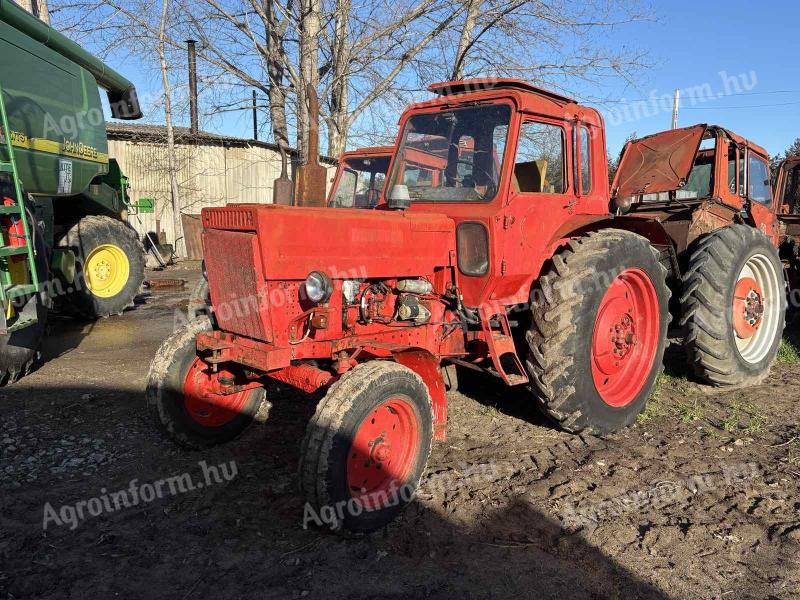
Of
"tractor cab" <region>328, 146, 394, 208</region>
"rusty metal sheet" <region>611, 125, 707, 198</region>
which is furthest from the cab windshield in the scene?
"rusty metal sheet" <region>611, 125, 707, 198</region>

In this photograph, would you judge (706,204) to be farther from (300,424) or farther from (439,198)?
(300,424)

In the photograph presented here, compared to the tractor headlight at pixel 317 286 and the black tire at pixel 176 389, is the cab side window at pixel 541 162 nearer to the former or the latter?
the tractor headlight at pixel 317 286

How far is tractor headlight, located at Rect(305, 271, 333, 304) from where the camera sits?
2.88 m

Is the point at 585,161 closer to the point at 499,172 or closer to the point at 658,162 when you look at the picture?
the point at 499,172

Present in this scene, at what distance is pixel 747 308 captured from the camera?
527 centimetres

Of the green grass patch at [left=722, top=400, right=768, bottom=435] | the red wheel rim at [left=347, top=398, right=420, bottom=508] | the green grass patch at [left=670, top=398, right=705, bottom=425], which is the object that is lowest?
the green grass patch at [left=722, top=400, right=768, bottom=435]

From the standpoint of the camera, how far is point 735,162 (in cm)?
595

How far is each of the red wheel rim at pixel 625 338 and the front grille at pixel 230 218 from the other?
2348 millimetres

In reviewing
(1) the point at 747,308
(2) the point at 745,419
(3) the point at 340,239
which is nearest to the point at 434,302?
(3) the point at 340,239

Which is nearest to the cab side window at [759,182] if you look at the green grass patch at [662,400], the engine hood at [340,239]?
the green grass patch at [662,400]

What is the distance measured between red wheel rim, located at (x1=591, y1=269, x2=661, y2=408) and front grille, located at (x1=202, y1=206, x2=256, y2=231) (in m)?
2.35

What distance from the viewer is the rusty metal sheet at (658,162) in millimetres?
5875

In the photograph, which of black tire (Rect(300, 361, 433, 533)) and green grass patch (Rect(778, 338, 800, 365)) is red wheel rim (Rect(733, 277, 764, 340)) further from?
black tire (Rect(300, 361, 433, 533))

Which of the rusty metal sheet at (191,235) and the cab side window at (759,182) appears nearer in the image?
the cab side window at (759,182)
